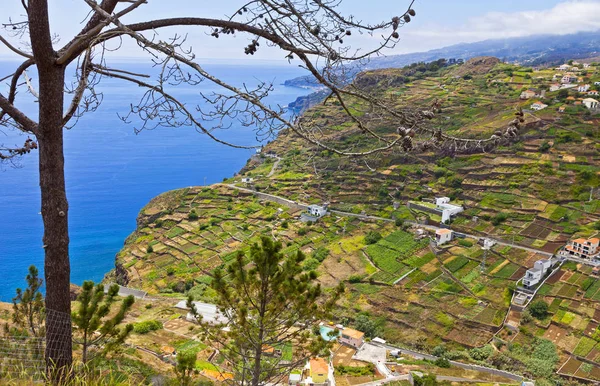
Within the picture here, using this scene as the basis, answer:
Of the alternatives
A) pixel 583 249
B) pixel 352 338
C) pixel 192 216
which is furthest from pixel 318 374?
pixel 192 216

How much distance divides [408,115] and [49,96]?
65.7 inches

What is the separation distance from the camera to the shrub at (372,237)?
67.4 ft

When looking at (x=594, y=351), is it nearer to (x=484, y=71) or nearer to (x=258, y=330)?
(x=258, y=330)

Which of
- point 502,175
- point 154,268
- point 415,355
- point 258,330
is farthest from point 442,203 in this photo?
point 258,330

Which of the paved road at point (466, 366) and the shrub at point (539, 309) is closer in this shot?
the paved road at point (466, 366)

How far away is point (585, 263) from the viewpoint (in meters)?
16.6

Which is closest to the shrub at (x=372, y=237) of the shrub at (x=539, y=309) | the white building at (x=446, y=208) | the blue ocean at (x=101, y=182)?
the white building at (x=446, y=208)

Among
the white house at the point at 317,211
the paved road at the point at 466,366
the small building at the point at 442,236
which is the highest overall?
the white house at the point at 317,211

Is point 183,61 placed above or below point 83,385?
above

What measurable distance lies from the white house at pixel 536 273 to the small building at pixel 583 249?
148cm

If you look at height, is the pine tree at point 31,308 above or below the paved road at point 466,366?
above

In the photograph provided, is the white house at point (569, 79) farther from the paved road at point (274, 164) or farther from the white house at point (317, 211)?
the white house at point (317, 211)

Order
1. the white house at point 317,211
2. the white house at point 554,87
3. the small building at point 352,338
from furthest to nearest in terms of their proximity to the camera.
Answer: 1. the white house at point 554,87
2. the white house at point 317,211
3. the small building at point 352,338

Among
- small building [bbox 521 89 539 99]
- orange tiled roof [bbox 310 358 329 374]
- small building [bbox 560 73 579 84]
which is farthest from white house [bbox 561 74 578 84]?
orange tiled roof [bbox 310 358 329 374]
